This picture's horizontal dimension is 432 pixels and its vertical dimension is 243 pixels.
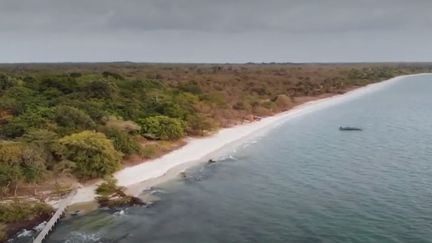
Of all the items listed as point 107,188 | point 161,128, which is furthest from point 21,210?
point 161,128

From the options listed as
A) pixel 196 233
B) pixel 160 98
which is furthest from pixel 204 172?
pixel 160 98

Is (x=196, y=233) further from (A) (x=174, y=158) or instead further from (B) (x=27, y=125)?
(B) (x=27, y=125)

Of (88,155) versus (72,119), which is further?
(72,119)

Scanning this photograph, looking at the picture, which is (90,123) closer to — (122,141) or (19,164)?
(122,141)

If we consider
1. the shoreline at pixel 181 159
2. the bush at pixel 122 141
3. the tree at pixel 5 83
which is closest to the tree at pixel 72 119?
the bush at pixel 122 141

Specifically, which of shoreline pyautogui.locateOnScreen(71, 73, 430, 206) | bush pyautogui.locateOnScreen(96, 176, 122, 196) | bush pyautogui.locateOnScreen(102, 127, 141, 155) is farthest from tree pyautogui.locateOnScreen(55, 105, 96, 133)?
bush pyautogui.locateOnScreen(96, 176, 122, 196)

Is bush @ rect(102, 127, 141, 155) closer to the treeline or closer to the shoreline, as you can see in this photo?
the treeline

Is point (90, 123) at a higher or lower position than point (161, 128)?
higher

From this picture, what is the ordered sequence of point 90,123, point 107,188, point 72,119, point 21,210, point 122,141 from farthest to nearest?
point 90,123, point 72,119, point 122,141, point 107,188, point 21,210
